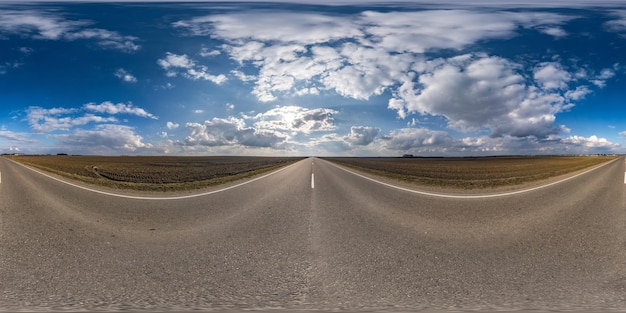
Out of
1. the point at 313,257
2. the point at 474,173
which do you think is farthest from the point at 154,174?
the point at 313,257

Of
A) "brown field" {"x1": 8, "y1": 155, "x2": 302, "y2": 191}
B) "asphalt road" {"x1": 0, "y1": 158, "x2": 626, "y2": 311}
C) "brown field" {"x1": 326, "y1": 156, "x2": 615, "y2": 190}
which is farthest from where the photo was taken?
"brown field" {"x1": 326, "y1": 156, "x2": 615, "y2": 190}

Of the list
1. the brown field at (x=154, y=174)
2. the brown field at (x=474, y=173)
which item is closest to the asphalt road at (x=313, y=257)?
the brown field at (x=154, y=174)

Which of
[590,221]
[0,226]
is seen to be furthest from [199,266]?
[590,221]

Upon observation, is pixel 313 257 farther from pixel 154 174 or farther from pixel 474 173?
pixel 474 173

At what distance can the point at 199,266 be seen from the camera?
6613 mm

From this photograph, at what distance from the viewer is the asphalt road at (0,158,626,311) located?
522cm

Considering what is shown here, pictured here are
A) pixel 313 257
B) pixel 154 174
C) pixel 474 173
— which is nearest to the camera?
pixel 313 257

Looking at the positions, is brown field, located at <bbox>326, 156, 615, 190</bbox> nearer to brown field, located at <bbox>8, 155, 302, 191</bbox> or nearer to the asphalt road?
the asphalt road

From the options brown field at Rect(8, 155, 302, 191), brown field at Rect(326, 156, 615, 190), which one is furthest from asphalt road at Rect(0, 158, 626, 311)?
brown field at Rect(326, 156, 615, 190)

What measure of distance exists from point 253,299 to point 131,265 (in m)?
2.68

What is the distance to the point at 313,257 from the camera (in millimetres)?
7328

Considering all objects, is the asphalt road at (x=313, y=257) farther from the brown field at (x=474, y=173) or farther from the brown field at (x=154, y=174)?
the brown field at (x=474, y=173)

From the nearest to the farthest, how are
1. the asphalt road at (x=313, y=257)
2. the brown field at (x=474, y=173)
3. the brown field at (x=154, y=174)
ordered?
the asphalt road at (x=313, y=257), the brown field at (x=154, y=174), the brown field at (x=474, y=173)

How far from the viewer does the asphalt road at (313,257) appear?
205 inches
